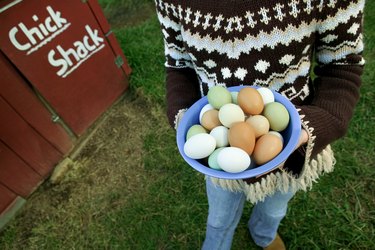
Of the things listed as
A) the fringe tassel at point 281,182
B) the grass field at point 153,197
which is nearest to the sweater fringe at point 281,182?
the fringe tassel at point 281,182

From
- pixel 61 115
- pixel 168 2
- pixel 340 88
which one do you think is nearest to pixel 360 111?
pixel 340 88

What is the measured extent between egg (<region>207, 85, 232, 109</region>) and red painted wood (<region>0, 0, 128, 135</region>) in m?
1.31

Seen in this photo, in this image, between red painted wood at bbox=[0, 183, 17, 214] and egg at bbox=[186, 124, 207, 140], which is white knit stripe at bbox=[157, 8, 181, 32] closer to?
egg at bbox=[186, 124, 207, 140]

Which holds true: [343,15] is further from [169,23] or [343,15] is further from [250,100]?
[169,23]

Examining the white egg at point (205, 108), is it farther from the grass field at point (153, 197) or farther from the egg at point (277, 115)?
the grass field at point (153, 197)

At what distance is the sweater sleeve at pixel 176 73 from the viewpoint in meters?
0.96

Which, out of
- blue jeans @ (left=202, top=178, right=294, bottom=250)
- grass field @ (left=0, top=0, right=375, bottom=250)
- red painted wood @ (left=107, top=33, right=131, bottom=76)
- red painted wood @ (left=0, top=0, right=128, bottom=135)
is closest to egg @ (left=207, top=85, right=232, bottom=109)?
blue jeans @ (left=202, top=178, right=294, bottom=250)

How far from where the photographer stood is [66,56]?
1984 millimetres

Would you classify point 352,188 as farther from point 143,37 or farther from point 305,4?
point 143,37

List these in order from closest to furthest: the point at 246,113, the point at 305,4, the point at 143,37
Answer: the point at 305,4 < the point at 246,113 < the point at 143,37

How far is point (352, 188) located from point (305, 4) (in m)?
1.35

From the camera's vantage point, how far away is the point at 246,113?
86cm

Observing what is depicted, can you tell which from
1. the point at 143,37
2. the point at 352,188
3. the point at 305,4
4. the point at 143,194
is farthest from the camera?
the point at 143,37

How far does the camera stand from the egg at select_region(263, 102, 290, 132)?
0.79m
